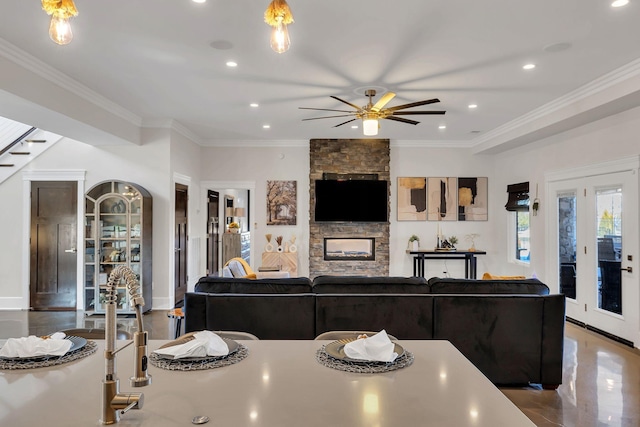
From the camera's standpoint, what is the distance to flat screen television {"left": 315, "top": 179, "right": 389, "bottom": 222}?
318 inches

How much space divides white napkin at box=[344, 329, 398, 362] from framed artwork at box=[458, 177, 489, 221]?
23.6ft

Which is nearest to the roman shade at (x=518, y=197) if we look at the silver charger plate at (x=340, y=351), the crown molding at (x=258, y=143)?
the crown molding at (x=258, y=143)

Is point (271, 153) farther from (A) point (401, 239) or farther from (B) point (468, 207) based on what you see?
(B) point (468, 207)

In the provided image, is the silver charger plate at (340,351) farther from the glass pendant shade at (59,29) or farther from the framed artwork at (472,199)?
the framed artwork at (472,199)

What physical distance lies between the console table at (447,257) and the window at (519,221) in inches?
22.7

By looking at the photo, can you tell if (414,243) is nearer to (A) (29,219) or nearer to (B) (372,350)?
(A) (29,219)

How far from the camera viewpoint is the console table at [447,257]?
7840 mm

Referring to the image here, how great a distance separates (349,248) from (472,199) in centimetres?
260

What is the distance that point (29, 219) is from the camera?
6.20 meters

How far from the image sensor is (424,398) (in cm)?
118

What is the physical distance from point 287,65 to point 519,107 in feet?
11.1

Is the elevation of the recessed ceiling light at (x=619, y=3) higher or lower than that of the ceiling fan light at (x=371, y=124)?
higher

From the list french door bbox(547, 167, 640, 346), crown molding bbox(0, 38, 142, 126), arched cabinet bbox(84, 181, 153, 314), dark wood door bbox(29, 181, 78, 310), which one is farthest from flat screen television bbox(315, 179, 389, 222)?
dark wood door bbox(29, 181, 78, 310)

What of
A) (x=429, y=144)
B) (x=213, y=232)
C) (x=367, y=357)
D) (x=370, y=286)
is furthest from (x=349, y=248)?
(x=367, y=357)
